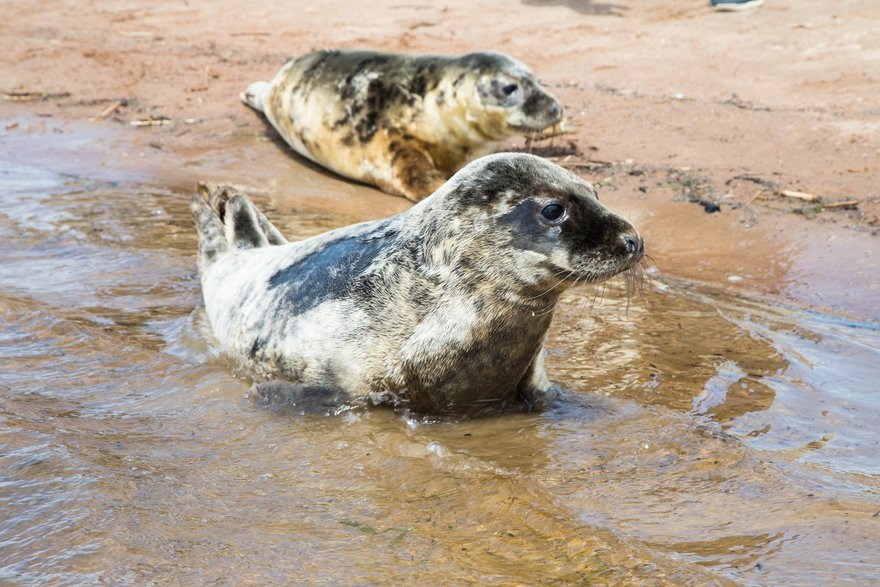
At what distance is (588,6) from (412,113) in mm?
5472

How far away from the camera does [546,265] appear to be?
13.1ft

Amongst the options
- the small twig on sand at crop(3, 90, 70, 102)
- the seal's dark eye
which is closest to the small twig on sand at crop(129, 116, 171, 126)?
the small twig on sand at crop(3, 90, 70, 102)

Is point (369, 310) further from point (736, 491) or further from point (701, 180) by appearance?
point (701, 180)

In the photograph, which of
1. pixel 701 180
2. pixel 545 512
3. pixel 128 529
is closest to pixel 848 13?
pixel 701 180

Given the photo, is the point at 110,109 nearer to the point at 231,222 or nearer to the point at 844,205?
the point at 231,222

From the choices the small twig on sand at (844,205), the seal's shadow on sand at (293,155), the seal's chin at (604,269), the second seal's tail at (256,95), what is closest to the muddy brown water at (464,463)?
the seal's chin at (604,269)

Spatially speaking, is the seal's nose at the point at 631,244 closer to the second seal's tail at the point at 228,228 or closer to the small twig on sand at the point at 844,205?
the second seal's tail at the point at 228,228

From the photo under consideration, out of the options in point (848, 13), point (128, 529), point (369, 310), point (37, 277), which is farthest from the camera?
point (848, 13)

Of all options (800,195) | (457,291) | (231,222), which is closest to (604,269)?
(457,291)

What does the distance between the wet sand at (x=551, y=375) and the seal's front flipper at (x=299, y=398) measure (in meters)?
0.10

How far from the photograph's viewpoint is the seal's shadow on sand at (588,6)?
1290 cm

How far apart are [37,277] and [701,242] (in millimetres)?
3949

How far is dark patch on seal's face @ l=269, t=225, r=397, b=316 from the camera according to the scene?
14.5 feet

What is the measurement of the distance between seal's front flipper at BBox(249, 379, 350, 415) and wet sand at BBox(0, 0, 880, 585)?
103mm
